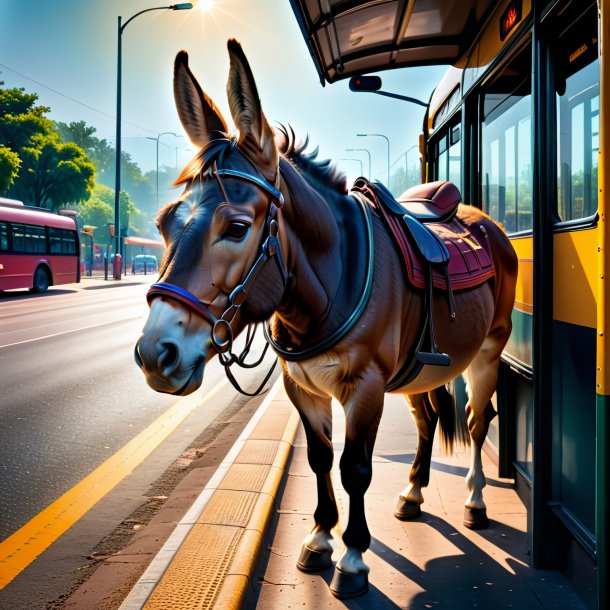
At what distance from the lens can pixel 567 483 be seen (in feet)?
10.3

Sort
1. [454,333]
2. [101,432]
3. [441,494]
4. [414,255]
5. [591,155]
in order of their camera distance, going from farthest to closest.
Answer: [101,432] < [441,494] < [454,333] < [414,255] < [591,155]

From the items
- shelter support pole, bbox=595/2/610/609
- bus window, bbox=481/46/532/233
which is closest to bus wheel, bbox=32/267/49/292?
bus window, bbox=481/46/532/233

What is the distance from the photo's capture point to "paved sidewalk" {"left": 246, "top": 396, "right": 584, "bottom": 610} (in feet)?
9.95

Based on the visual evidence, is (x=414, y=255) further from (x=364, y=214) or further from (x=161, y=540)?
(x=161, y=540)

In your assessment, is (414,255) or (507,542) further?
(507,542)

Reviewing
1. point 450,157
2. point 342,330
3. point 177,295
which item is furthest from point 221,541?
point 450,157

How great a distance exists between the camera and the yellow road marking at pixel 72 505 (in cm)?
370

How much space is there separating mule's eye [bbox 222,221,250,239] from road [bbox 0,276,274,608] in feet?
6.56

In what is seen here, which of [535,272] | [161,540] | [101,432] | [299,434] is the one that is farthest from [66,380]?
[535,272]

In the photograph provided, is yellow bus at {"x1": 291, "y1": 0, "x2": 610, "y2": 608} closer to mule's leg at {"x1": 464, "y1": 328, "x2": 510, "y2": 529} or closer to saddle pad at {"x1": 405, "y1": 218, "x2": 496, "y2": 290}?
mule's leg at {"x1": 464, "y1": 328, "x2": 510, "y2": 529}

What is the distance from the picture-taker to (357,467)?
3096mm

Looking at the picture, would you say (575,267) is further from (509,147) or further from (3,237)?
(3,237)

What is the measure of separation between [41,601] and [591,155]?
3123mm

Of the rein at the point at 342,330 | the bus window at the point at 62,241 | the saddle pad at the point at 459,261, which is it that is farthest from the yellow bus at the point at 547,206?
the bus window at the point at 62,241
